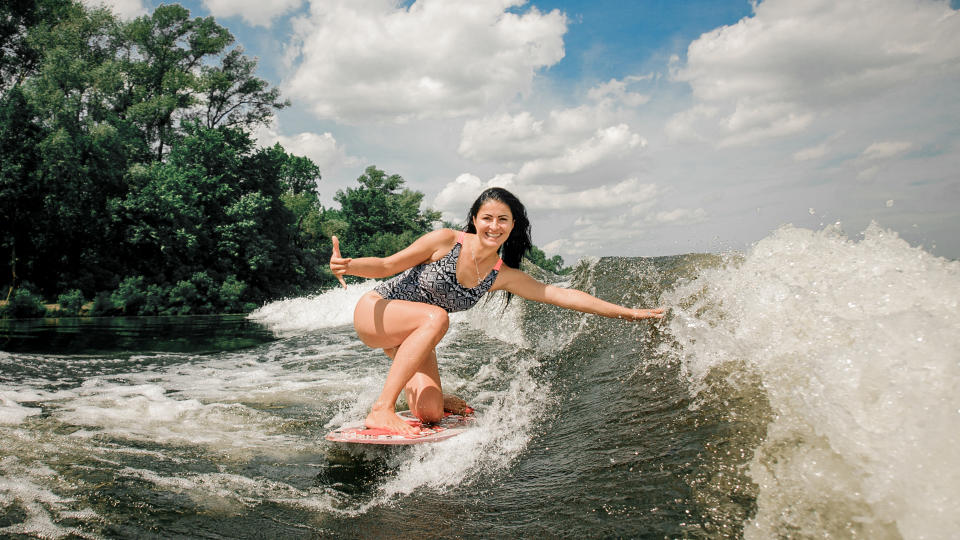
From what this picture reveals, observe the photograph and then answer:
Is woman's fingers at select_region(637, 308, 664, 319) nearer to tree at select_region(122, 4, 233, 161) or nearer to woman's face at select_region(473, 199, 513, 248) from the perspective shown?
woman's face at select_region(473, 199, 513, 248)

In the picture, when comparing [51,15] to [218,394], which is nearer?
[218,394]

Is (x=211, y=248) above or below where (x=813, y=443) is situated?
above

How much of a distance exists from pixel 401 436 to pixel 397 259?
1.05 m

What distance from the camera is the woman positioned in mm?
3250

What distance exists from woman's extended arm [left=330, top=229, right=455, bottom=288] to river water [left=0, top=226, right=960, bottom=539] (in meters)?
1.04

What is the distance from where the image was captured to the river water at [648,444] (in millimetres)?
1617

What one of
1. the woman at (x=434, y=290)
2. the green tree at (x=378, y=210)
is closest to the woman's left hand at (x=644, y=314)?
the woman at (x=434, y=290)

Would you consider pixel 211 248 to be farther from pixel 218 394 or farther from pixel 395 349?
pixel 395 349

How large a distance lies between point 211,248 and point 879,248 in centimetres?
2780

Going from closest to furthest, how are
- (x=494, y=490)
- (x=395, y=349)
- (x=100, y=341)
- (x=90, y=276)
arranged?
(x=494, y=490) → (x=395, y=349) → (x=100, y=341) → (x=90, y=276)

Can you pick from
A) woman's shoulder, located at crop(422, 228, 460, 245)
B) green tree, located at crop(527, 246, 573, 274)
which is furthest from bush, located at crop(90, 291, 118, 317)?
green tree, located at crop(527, 246, 573, 274)

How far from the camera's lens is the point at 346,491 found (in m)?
2.41

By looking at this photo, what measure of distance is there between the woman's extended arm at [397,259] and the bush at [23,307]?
68.7ft

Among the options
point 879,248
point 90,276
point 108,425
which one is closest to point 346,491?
point 108,425
